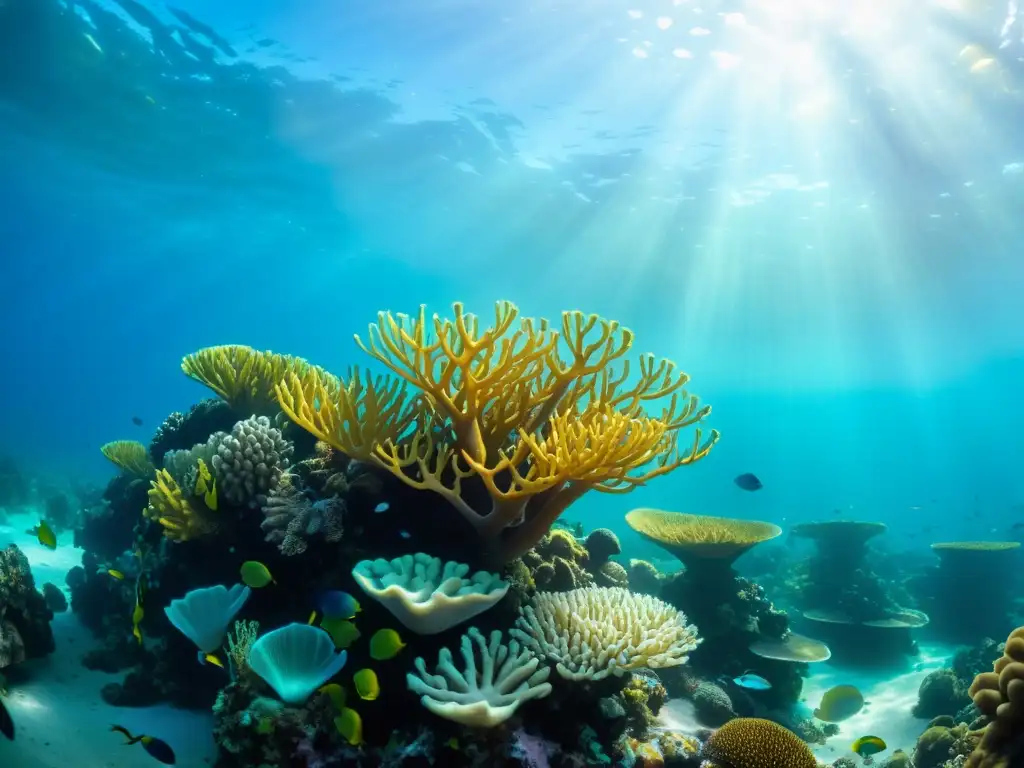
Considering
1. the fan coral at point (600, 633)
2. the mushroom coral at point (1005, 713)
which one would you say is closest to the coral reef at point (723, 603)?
the fan coral at point (600, 633)

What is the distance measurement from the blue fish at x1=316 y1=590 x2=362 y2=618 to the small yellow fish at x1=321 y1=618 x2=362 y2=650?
45mm

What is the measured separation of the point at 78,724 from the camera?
461 centimetres

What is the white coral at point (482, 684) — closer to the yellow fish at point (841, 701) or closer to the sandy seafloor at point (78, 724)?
the sandy seafloor at point (78, 724)

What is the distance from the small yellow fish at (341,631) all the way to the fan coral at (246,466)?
66.1 inches

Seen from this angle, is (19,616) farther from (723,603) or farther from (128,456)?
(723,603)

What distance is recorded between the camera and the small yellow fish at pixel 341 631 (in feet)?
12.6

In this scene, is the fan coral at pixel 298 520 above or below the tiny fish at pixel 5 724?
above

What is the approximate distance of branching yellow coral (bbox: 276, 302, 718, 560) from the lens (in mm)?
3943

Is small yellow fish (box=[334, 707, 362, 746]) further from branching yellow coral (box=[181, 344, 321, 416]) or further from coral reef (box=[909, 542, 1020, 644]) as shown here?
coral reef (box=[909, 542, 1020, 644])

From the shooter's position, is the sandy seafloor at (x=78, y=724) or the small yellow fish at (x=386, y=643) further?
the sandy seafloor at (x=78, y=724)

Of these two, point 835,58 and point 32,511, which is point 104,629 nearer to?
point 32,511

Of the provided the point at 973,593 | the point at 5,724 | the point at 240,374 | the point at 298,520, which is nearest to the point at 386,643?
the point at 298,520

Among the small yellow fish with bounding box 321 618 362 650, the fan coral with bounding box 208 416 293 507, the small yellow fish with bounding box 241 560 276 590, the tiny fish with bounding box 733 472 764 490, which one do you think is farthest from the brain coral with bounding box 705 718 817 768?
the tiny fish with bounding box 733 472 764 490

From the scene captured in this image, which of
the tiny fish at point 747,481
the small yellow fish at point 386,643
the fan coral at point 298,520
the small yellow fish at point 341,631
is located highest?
the tiny fish at point 747,481
